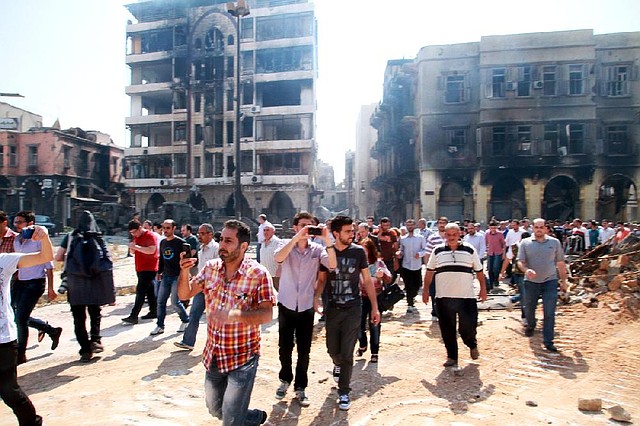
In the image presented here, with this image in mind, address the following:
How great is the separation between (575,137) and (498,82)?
6.30 metres

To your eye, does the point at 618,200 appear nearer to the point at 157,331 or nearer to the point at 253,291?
the point at 157,331

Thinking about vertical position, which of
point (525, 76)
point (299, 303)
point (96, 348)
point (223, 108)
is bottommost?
point (96, 348)

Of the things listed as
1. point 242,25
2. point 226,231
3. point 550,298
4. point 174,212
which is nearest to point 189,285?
point 226,231

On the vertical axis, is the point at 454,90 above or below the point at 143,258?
above

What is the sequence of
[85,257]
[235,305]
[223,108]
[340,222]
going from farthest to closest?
[223,108] → [85,257] → [340,222] → [235,305]

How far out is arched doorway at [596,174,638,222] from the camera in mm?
30516

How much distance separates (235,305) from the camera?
3.21 meters

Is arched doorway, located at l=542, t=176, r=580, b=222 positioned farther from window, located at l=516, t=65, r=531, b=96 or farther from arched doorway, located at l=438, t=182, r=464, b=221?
window, located at l=516, t=65, r=531, b=96

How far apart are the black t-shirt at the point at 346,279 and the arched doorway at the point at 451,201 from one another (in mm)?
28265

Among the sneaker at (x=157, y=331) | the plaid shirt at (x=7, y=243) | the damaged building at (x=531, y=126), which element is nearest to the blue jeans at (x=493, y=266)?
the sneaker at (x=157, y=331)

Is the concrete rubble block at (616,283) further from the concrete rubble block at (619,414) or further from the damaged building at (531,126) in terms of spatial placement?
the damaged building at (531,126)

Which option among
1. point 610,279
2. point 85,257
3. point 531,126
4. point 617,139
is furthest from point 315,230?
point 617,139

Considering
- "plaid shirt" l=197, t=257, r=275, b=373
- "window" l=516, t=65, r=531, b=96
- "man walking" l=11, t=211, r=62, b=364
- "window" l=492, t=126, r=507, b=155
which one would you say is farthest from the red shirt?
"window" l=516, t=65, r=531, b=96

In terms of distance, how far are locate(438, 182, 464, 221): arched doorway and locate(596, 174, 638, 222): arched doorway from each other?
9.05 meters
